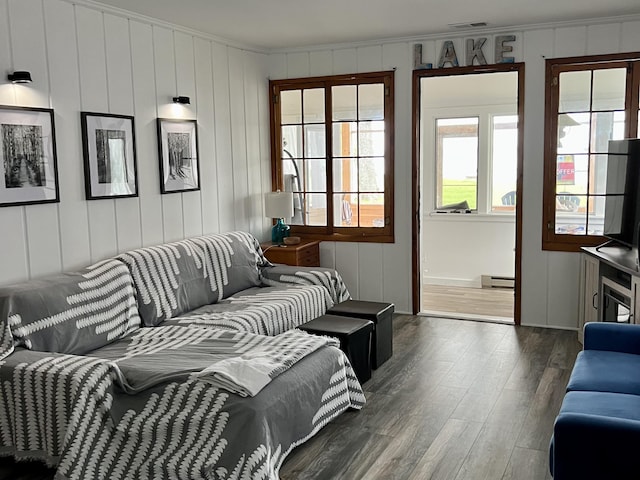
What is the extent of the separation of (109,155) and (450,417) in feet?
9.12

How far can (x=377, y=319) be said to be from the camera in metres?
Result: 4.45

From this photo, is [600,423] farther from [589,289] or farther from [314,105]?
[314,105]

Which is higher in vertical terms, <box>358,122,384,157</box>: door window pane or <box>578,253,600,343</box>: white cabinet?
<box>358,122,384,157</box>: door window pane

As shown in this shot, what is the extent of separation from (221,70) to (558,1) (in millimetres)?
2728

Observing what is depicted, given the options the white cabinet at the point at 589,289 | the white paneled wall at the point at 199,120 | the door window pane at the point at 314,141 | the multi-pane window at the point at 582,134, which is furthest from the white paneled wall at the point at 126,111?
the white cabinet at the point at 589,289

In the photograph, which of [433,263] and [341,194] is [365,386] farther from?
[433,263]

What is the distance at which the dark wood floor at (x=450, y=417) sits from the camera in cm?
309

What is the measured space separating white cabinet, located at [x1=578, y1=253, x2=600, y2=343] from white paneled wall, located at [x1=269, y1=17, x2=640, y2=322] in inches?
12.1

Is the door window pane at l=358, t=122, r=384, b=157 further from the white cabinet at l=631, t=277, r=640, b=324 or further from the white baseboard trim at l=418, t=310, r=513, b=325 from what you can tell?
the white cabinet at l=631, t=277, r=640, b=324

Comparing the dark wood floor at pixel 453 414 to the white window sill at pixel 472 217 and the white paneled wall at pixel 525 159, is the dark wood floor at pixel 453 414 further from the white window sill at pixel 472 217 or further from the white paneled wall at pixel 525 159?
the white window sill at pixel 472 217

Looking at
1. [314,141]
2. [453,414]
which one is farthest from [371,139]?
[453,414]

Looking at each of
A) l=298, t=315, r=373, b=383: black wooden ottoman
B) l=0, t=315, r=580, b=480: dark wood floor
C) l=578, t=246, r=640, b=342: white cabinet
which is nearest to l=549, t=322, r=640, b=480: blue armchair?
l=0, t=315, r=580, b=480: dark wood floor

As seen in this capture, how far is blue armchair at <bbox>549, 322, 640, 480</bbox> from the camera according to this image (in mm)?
2279

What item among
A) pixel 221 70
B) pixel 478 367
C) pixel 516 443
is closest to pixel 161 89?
pixel 221 70
